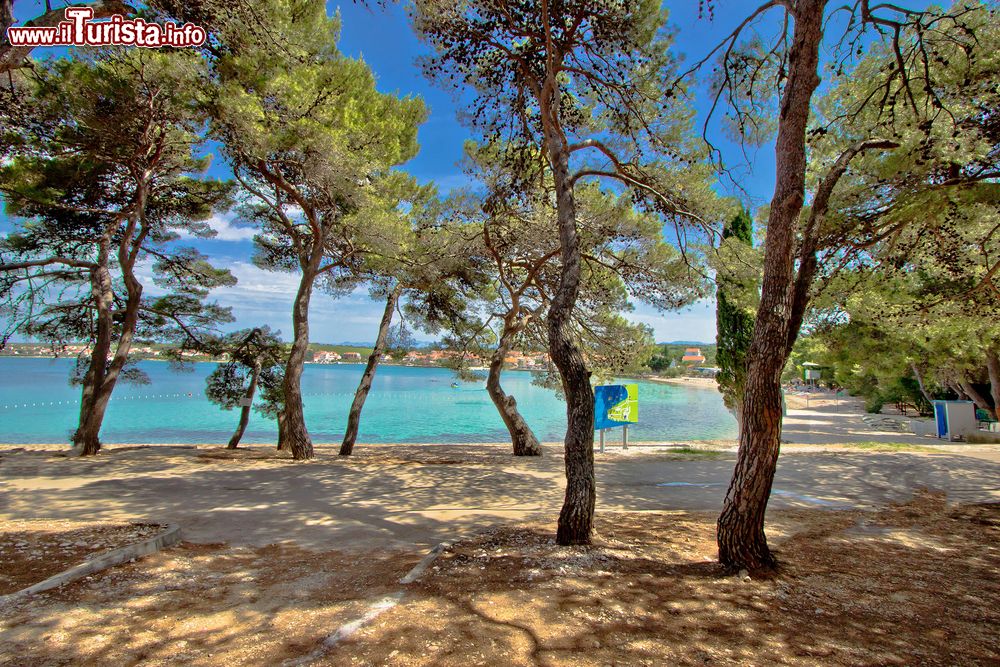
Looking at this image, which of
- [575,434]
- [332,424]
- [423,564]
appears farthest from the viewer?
[332,424]

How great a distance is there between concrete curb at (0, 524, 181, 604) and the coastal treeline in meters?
2.94

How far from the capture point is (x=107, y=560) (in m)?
3.21

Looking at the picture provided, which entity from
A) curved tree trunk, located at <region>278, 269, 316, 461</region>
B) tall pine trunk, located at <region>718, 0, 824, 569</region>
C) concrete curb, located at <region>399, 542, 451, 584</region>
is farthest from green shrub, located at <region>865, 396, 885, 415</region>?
concrete curb, located at <region>399, 542, 451, 584</region>

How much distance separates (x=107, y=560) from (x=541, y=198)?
5.62m

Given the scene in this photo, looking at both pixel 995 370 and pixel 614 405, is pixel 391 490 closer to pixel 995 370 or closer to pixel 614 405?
pixel 614 405

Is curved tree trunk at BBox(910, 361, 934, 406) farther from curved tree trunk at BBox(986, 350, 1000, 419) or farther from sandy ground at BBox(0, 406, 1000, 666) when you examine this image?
sandy ground at BBox(0, 406, 1000, 666)

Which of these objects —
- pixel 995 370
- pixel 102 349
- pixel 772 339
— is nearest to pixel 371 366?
pixel 102 349

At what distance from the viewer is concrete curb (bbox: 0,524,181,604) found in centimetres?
272

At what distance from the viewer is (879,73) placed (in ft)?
16.1

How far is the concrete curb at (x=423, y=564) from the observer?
303 centimetres

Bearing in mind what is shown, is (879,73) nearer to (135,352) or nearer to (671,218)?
(671,218)

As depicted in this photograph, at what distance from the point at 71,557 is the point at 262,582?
1380mm

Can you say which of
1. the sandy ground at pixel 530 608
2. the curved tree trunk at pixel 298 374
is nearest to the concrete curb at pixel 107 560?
the sandy ground at pixel 530 608

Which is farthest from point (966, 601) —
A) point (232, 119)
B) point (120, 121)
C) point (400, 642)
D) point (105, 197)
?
point (105, 197)
